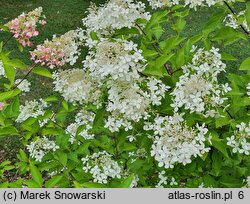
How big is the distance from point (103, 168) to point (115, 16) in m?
0.74

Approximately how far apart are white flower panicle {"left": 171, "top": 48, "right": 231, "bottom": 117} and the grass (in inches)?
132

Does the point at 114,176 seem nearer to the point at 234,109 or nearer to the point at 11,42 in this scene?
the point at 234,109

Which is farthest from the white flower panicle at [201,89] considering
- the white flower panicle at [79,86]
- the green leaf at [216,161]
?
the white flower panicle at [79,86]

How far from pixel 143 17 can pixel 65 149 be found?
880mm

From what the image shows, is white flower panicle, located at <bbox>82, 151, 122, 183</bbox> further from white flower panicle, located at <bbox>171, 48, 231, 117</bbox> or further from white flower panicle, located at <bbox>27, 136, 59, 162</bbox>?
white flower panicle, located at <bbox>171, 48, 231, 117</bbox>

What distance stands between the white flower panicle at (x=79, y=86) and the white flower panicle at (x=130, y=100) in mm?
123

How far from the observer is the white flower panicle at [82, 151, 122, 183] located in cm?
210

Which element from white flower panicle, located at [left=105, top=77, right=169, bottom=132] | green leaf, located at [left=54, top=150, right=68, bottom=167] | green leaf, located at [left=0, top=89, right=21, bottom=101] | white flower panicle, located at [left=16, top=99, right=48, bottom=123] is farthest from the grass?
white flower panicle, located at [left=105, top=77, right=169, bottom=132]

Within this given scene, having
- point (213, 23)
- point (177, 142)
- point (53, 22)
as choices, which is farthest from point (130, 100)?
point (53, 22)

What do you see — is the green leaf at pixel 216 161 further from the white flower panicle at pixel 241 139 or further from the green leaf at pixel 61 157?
the green leaf at pixel 61 157

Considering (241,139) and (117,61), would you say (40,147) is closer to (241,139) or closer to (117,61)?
(117,61)

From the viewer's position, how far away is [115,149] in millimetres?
2463

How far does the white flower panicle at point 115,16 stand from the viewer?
6.64ft

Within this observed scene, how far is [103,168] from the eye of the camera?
6.98 feet
